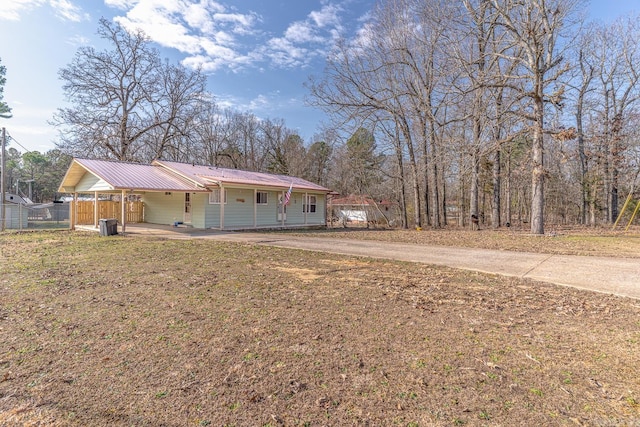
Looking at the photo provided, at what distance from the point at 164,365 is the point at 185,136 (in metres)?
28.2

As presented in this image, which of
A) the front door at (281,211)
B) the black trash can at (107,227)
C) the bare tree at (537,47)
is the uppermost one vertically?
the bare tree at (537,47)

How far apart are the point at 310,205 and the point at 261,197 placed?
4.08 m

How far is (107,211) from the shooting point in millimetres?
18906

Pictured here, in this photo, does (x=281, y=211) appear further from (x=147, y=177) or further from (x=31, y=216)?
(x=31, y=216)

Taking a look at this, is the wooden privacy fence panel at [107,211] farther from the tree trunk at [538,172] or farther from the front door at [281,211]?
the tree trunk at [538,172]

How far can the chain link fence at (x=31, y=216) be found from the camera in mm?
A: 17188

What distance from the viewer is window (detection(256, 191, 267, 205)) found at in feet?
60.4

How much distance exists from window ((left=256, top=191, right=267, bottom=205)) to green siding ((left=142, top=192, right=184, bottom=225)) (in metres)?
4.09

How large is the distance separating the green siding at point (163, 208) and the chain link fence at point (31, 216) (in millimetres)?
4966

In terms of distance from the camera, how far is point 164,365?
2701 millimetres

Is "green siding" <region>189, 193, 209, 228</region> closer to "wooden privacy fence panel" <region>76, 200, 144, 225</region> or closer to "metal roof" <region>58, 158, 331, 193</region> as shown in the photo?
"metal roof" <region>58, 158, 331, 193</region>

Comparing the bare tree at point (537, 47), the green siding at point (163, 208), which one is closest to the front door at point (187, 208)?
the green siding at point (163, 208)

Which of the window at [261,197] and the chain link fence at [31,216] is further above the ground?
the window at [261,197]

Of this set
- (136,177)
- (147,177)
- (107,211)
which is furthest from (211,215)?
(107,211)
